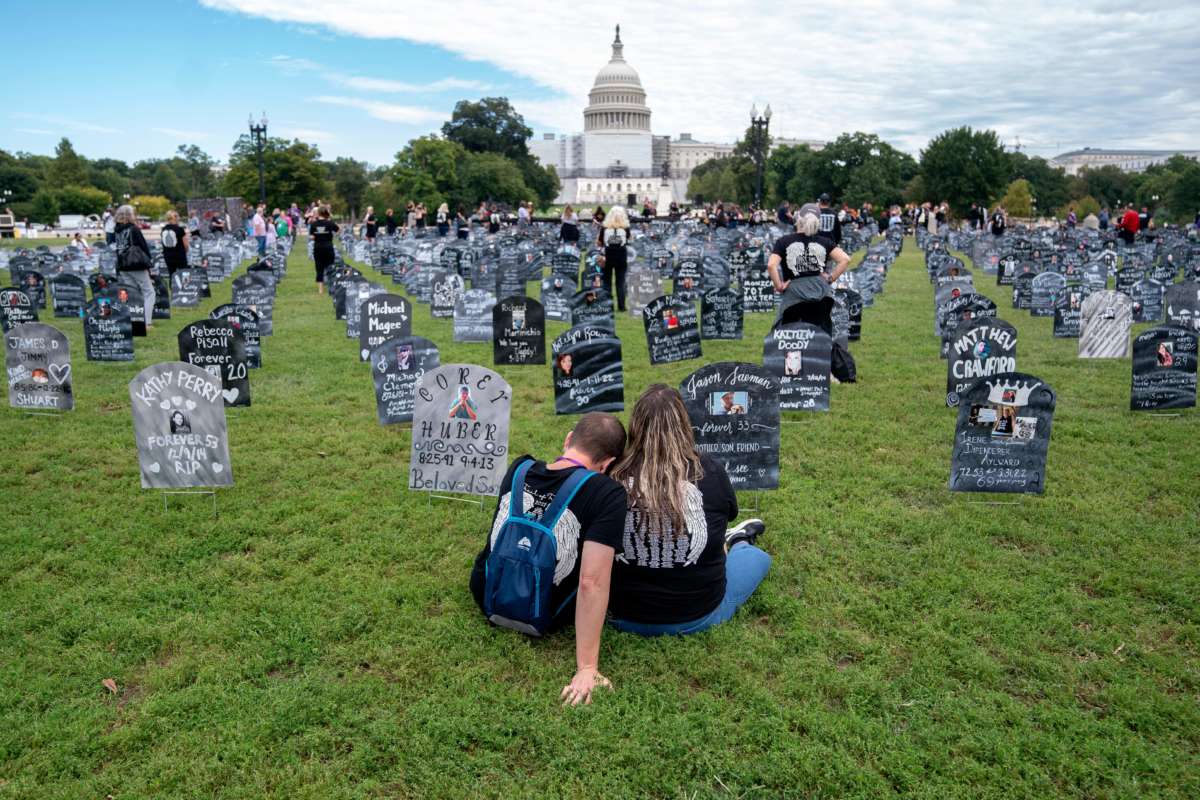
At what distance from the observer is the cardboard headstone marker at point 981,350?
780cm

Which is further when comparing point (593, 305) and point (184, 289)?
point (184, 289)

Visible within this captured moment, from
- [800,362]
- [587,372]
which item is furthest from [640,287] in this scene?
[800,362]

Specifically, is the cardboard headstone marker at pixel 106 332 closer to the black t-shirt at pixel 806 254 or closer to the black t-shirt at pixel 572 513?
the black t-shirt at pixel 806 254

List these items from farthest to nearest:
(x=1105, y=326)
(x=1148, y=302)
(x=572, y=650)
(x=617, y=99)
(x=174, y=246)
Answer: (x=617, y=99), (x=174, y=246), (x=1148, y=302), (x=1105, y=326), (x=572, y=650)

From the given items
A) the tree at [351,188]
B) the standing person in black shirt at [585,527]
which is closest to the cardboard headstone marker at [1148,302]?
the standing person in black shirt at [585,527]

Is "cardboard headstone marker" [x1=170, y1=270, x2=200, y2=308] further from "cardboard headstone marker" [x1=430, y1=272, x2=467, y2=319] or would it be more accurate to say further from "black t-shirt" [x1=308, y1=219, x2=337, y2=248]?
"cardboard headstone marker" [x1=430, y1=272, x2=467, y2=319]

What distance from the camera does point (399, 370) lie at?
783 centimetres

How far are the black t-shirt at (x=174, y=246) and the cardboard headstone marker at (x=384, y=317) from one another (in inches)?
310

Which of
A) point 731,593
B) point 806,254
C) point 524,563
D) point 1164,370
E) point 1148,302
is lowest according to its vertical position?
point 731,593

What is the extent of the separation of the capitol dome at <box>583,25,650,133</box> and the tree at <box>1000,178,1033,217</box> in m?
77.4

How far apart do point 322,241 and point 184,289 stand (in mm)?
3022

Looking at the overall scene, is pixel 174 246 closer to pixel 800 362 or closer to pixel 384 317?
pixel 384 317

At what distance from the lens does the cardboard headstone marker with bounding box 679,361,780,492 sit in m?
5.87

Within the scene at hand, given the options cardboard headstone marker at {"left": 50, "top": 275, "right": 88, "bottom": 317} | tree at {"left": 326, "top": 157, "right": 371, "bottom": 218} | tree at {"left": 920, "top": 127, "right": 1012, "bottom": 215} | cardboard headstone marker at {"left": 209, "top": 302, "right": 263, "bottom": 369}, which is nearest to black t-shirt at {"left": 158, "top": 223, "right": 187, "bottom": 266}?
cardboard headstone marker at {"left": 50, "top": 275, "right": 88, "bottom": 317}
